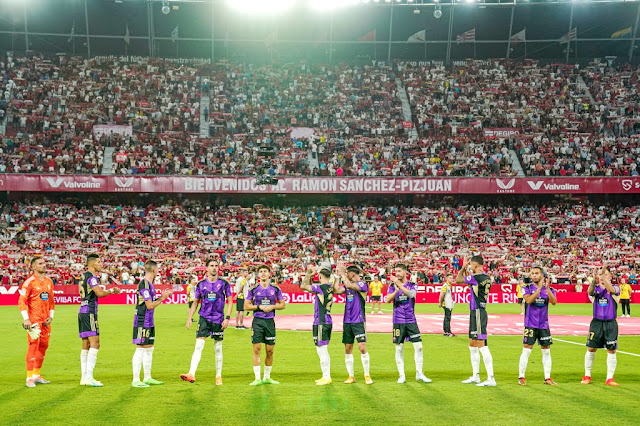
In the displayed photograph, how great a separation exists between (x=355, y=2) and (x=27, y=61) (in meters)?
27.0

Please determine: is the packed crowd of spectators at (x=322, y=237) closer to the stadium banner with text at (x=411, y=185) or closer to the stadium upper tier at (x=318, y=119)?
the stadium banner with text at (x=411, y=185)

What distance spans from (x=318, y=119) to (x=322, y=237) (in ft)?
37.5

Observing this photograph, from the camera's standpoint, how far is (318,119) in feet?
174

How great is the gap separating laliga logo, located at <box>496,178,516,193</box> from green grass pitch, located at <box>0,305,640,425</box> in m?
30.3

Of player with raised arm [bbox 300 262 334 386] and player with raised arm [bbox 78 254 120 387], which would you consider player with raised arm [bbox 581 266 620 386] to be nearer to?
player with raised arm [bbox 300 262 334 386]

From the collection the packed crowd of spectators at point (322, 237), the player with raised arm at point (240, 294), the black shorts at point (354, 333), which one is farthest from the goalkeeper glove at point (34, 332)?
the packed crowd of spectators at point (322, 237)

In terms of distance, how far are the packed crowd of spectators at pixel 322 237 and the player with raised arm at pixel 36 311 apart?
27333mm

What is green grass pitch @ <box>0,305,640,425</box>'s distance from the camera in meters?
9.81

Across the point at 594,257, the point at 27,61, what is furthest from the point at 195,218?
the point at 594,257

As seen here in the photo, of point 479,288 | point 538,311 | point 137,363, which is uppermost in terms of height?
point 479,288

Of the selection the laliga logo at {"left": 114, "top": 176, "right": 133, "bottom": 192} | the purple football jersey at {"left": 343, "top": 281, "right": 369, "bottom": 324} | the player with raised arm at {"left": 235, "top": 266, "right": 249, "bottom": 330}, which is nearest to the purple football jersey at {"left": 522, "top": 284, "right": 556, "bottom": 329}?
the purple football jersey at {"left": 343, "top": 281, "right": 369, "bottom": 324}

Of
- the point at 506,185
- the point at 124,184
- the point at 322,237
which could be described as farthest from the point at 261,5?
the point at 506,185

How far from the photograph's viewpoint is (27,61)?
5491cm

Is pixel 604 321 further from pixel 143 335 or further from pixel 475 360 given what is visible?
pixel 143 335
